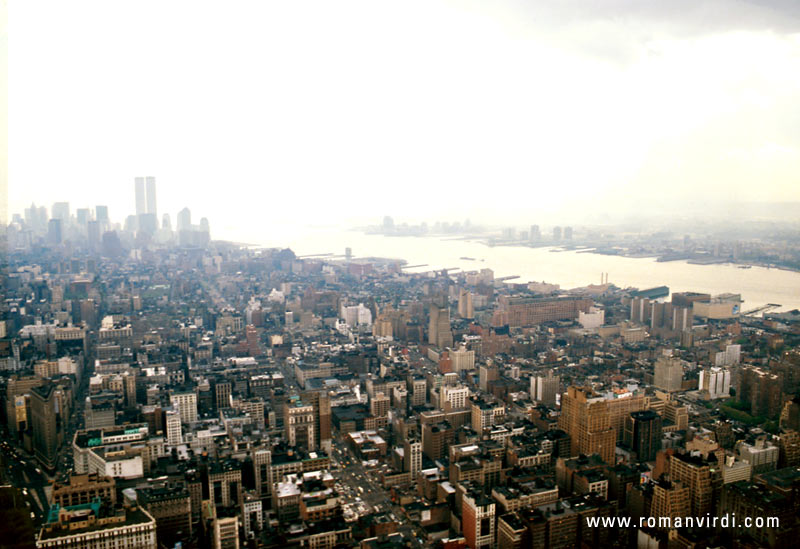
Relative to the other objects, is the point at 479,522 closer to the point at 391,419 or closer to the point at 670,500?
the point at 670,500

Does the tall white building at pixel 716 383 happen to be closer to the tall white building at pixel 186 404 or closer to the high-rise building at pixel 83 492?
the tall white building at pixel 186 404

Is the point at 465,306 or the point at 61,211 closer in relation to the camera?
the point at 61,211

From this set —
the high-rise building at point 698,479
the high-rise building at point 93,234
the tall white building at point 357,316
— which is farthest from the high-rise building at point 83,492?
the high-rise building at point 93,234

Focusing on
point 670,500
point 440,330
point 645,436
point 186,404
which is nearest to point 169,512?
point 186,404

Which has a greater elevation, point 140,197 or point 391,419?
point 140,197

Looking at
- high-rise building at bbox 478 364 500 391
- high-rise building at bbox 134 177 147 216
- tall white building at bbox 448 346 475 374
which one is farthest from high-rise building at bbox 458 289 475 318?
high-rise building at bbox 134 177 147 216

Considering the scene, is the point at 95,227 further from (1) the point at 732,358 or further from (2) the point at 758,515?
(2) the point at 758,515

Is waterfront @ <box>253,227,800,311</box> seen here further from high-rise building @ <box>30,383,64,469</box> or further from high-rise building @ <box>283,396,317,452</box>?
high-rise building @ <box>30,383,64,469</box>
